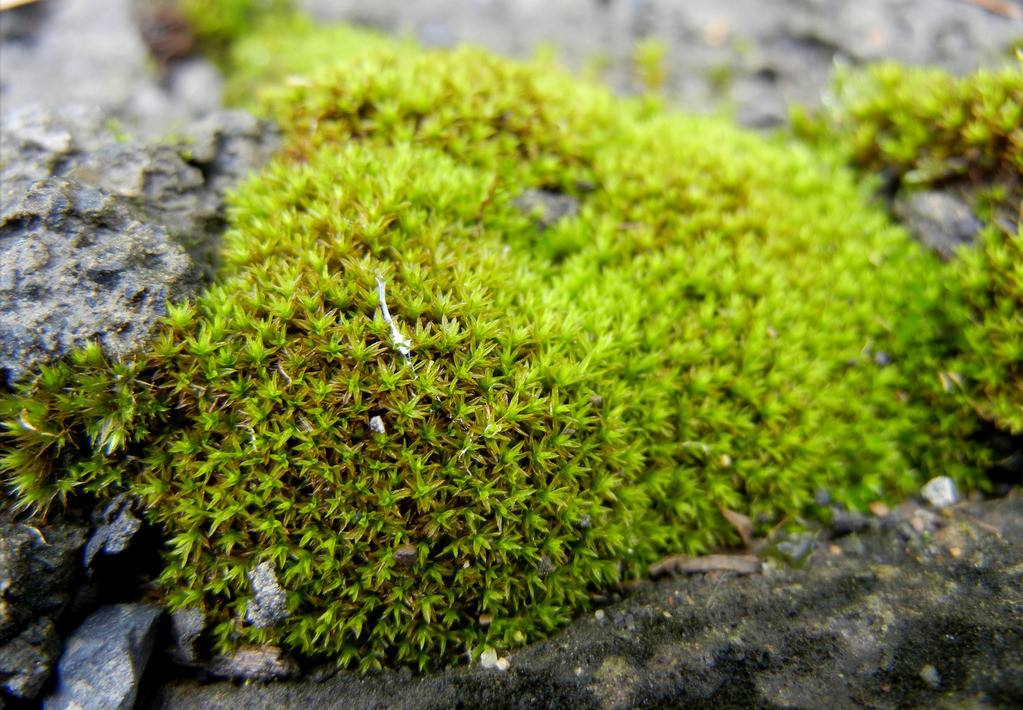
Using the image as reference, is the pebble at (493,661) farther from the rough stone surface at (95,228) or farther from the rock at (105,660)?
the rough stone surface at (95,228)

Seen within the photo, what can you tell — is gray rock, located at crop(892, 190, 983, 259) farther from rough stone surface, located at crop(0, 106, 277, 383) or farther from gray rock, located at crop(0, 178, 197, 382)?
gray rock, located at crop(0, 178, 197, 382)

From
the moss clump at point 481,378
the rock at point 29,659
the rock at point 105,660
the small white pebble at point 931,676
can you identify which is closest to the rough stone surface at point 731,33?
the moss clump at point 481,378

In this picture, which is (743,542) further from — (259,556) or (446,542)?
(259,556)

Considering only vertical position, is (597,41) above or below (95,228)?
above

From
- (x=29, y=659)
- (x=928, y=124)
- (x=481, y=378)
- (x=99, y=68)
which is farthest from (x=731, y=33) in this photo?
(x=29, y=659)

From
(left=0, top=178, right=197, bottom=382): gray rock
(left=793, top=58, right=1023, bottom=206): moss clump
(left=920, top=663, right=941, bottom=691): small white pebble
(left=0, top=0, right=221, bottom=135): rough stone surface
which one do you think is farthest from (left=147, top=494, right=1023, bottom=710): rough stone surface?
(left=0, top=0, right=221, bottom=135): rough stone surface

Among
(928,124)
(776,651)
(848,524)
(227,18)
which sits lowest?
(848,524)

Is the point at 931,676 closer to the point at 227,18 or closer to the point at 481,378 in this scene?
the point at 481,378
